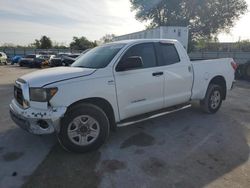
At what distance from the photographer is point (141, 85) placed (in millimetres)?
4566

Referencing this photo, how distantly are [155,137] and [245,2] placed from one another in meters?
38.3

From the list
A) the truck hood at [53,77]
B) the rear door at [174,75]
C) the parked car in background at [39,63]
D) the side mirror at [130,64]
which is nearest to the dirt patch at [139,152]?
the rear door at [174,75]

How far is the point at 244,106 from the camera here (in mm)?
7422

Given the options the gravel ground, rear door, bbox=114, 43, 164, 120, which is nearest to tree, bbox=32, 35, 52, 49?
the gravel ground

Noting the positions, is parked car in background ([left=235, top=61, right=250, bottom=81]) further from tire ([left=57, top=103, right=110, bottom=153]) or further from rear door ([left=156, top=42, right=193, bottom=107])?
tire ([left=57, top=103, right=110, bottom=153])

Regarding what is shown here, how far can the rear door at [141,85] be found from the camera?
435 centimetres

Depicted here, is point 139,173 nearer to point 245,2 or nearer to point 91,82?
point 91,82

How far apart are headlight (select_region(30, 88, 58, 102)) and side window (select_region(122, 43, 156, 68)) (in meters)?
1.66

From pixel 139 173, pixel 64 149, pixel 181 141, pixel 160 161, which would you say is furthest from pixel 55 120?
pixel 181 141

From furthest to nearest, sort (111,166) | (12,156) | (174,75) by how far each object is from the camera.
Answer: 1. (174,75)
2. (12,156)
3. (111,166)

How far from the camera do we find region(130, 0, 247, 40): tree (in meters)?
Answer: 35.0

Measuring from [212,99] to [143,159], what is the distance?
329cm

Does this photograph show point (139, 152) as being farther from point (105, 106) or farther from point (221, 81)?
point (221, 81)

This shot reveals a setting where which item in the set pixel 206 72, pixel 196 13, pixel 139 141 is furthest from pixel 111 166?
pixel 196 13
